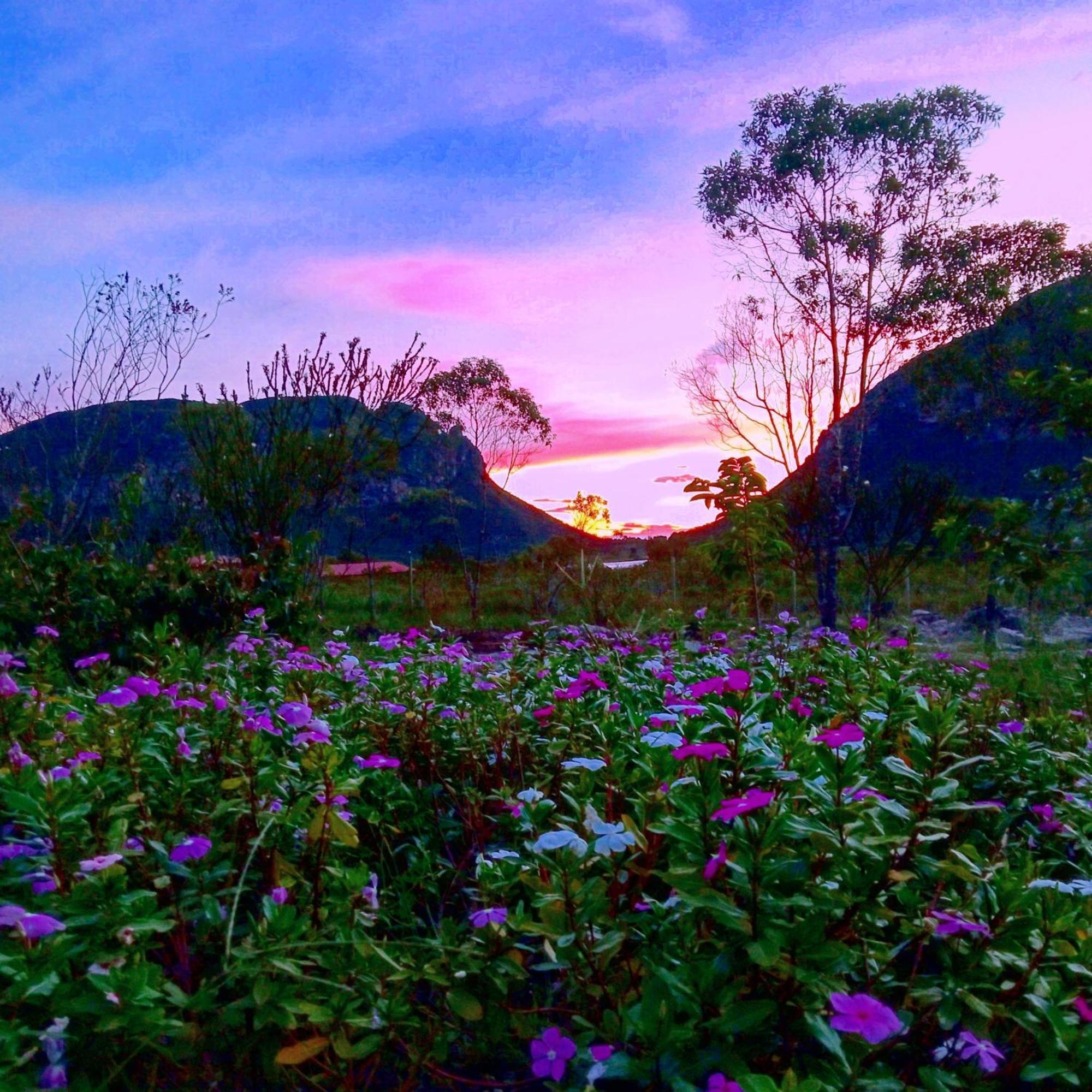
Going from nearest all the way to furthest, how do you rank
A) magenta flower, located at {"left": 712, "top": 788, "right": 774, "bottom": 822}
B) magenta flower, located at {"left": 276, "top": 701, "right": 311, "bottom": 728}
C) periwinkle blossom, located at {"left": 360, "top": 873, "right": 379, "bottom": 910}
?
1. magenta flower, located at {"left": 712, "top": 788, "right": 774, "bottom": 822}
2. periwinkle blossom, located at {"left": 360, "top": 873, "right": 379, "bottom": 910}
3. magenta flower, located at {"left": 276, "top": 701, "right": 311, "bottom": 728}

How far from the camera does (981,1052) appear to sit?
123 cm

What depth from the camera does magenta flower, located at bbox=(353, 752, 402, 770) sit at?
200 centimetres

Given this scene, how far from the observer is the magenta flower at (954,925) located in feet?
4.07

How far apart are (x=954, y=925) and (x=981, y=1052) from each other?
17 cm

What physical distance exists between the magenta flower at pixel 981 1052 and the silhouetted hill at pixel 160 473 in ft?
23.0

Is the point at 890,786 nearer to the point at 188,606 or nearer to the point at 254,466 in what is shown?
the point at 188,606

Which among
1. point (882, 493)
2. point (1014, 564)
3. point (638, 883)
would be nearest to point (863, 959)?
point (638, 883)

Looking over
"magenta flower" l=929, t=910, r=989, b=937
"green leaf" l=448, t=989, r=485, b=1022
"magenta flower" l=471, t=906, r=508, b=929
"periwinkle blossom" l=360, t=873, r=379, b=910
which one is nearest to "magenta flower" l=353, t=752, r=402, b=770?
"periwinkle blossom" l=360, t=873, r=379, b=910

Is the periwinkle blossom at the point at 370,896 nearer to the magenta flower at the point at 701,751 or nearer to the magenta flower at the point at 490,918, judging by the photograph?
the magenta flower at the point at 490,918

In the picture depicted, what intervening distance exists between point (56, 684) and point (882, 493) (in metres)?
14.1

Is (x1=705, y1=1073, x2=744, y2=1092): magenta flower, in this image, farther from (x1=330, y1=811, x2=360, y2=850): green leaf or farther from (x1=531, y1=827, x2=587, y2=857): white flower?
(x1=330, y1=811, x2=360, y2=850): green leaf

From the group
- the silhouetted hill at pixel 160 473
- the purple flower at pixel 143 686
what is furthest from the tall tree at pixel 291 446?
the purple flower at pixel 143 686

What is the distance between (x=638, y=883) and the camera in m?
1.53

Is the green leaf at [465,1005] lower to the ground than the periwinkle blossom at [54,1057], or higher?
lower
